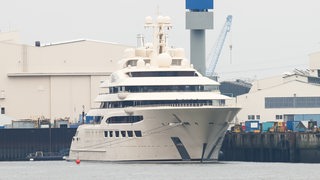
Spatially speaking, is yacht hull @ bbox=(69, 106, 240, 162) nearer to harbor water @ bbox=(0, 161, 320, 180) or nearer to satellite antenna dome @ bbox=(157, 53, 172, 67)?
harbor water @ bbox=(0, 161, 320, 180)

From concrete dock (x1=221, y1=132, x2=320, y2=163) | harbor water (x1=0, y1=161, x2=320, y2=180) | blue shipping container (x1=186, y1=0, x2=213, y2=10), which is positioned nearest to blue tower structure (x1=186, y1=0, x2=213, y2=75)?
blue shipping container (x1=186, y1=0, x2=213, y2=10)

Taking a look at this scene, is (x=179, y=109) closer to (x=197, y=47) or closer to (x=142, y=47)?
(x=142, y=47)

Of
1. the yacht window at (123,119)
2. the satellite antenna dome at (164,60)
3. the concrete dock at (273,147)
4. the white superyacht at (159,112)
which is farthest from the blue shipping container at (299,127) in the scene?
the yacht window at (123,119)

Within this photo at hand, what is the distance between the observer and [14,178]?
4838 inches

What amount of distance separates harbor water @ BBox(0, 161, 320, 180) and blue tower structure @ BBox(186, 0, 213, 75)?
3736 centimetres

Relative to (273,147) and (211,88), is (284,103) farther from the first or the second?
(211,88)

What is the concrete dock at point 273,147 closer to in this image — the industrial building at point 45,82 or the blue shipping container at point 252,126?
the blue shipping container at point 252,126

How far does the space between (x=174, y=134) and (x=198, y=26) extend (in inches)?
2027

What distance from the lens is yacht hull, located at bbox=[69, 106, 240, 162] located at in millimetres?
128500

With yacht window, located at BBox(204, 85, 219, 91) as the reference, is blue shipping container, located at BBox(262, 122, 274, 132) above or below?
below

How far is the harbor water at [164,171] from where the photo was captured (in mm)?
120188

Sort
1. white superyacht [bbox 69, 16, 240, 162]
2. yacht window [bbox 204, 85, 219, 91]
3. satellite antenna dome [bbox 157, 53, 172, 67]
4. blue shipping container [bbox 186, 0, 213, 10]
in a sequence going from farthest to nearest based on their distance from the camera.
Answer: blue shipping container [bbox 186, 0, 213, 10], satellite antenna dome [bbox 157, 53, 172, 67], yacht window [bbox 204, 85, 219, 91], white superyacht [bbox 69, 16, 240, 162]

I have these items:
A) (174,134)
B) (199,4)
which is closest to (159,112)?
(174,134)

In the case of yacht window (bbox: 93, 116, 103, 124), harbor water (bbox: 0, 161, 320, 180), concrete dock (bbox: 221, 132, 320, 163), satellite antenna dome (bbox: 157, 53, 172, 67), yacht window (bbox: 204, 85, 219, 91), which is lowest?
harbor water (bbox: 0, 161, 320, 180)
